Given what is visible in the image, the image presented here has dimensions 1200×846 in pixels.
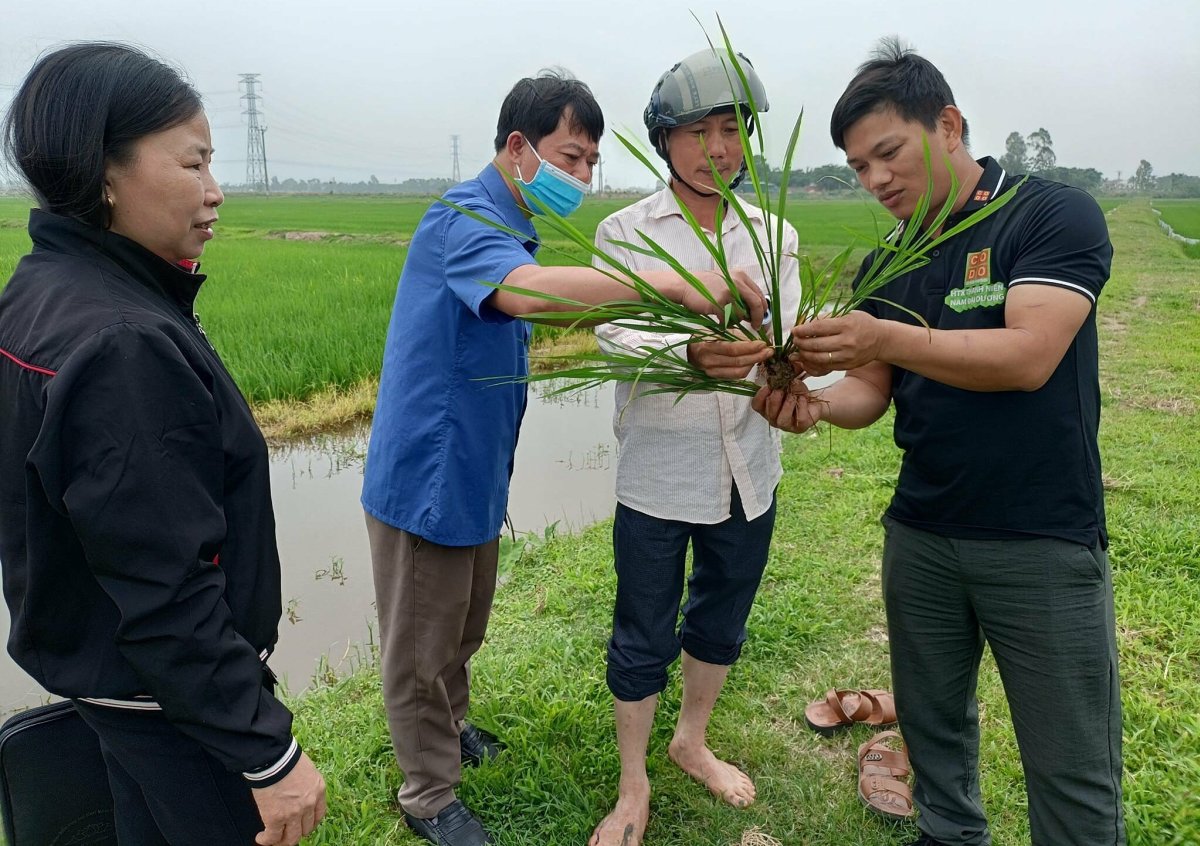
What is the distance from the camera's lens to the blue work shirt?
1780 mm

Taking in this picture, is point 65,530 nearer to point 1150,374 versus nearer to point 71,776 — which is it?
point 71,776

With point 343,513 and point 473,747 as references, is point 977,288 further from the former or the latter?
point 343,513

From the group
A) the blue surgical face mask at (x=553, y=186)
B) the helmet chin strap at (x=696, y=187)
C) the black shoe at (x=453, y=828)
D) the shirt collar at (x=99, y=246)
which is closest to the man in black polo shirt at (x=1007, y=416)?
the helmet chin strap at (x=696, y=187)

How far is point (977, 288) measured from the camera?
1552mm

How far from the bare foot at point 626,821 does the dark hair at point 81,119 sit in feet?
5.63

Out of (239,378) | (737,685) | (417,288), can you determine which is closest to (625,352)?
(417,288)

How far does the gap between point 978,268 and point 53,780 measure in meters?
1.90

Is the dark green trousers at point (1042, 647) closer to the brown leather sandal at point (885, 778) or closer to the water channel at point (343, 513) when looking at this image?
the brown leather sandal at point (885, 778)

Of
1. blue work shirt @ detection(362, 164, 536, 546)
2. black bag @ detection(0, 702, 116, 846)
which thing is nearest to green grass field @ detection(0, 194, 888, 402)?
blue work shirt @ detection(362, 164, 536, 546)

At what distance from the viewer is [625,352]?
1781mm

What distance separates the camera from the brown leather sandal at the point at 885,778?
206 cm

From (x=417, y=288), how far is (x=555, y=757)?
4.45ft

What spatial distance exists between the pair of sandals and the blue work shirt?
48.2 inches

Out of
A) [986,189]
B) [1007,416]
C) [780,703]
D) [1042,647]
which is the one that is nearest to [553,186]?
[986,189]
